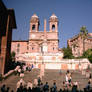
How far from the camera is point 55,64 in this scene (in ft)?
137

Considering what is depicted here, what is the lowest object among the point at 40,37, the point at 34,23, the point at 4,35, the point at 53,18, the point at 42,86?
the point at 42,86

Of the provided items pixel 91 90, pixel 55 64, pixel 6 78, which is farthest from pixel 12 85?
pixel 55 64

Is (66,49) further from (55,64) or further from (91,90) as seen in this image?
(91,90)

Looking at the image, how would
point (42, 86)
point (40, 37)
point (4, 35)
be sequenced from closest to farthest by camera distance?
1. point (42, 86)
2. point (4, 35)
3. point (40, 37)

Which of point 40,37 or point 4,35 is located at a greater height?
point 40,37

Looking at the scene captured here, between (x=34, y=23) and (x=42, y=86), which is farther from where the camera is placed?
(x=34, y=23)

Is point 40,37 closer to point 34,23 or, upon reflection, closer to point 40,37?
point 40,37

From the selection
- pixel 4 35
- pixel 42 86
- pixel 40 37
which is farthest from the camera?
Answer: pixel 40 37

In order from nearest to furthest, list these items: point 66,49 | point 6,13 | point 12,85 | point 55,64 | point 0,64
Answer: point 12,85 → point 0,64 → point 6,13 → point 55,64 → point 66,49

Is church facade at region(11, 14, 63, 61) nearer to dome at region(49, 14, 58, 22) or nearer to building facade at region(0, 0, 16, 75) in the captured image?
dome at region(49, 14, 58, 22)

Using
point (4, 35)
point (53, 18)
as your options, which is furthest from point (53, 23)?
point (4, 35)

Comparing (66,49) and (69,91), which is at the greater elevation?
(66,49)

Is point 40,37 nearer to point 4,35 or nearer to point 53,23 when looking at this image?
point 53,23

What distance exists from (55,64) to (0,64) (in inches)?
722
